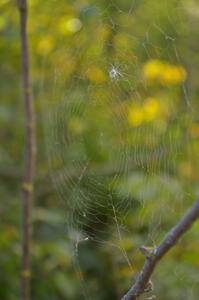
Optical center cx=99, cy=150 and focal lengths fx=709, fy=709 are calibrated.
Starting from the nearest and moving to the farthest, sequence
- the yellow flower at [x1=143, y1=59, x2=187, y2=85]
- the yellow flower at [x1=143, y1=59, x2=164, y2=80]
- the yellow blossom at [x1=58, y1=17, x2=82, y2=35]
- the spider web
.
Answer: the spider web < the yellow blossom at [x1=58, y1=17, x2=82, y2=35] < the yellow flower at [x1=143, y1=59, x2=164, y2=80] < the yellow flower at [x1=143, y1=59, x2=187, y2=85]

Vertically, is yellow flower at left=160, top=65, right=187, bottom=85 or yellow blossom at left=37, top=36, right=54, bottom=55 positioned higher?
yellow blossom at left=37, top=36, right=54, bottom=55

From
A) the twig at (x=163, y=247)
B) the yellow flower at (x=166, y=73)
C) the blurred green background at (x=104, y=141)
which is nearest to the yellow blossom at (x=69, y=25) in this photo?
the blurred green background at (x=104, y=141)

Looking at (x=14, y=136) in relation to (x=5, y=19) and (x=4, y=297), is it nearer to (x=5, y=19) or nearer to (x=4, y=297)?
(x=4, y=297)

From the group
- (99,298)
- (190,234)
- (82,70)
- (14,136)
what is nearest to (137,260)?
(99,298)

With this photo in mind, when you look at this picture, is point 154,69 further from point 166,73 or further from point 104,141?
point 104,141

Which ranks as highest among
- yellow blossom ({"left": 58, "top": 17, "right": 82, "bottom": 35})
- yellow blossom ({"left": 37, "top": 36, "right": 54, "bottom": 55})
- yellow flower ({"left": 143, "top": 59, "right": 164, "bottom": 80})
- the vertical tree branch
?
yellow blossom ({"left": 37, "top": 36, "right": 54, "bottom": 55})

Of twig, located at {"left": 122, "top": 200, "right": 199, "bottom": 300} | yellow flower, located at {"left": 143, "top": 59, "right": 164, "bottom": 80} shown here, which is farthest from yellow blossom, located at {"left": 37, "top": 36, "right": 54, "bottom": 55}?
twig, located at {"left": 122, "top": 200, "right": 199, "bottom": 300}

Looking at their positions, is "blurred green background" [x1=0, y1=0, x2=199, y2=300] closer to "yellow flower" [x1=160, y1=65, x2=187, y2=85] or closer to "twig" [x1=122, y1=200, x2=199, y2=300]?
"yellow flower" [x1=160, y1=65, x2=187, y2=85]
